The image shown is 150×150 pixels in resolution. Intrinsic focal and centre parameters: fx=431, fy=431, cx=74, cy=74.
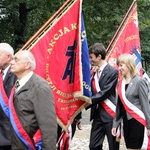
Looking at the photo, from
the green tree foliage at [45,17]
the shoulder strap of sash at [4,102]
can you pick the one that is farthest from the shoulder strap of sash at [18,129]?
the green tree foliage at [45,17]

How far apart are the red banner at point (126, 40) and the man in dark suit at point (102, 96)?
5.62 feet

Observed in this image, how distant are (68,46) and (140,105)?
1244 mm

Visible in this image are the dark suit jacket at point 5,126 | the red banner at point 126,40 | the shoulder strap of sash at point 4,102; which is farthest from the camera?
the red banner at point 126,40

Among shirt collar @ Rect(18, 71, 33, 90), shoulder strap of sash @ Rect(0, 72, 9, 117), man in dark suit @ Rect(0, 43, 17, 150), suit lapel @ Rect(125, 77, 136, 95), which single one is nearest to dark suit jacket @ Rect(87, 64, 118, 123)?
Result: suit lapel @ Rect(125, 77, 136, 95)

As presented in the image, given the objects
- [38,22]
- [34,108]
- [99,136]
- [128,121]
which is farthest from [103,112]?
[38,22]

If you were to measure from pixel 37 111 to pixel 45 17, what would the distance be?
14.7m

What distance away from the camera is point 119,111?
5.99m

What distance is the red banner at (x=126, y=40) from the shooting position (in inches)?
327

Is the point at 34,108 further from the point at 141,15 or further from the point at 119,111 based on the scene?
the point at 141,15

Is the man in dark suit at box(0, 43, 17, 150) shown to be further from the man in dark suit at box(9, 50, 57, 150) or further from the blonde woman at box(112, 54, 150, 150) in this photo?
the blonde woman at box(112, 54, 150, 150)

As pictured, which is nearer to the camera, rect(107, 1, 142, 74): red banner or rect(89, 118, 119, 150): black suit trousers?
rect(89, 118, 119, 150): black suit trousers

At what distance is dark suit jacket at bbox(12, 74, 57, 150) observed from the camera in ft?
12.8

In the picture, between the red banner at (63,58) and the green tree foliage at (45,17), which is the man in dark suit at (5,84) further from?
the green tree foliage at (45,17)

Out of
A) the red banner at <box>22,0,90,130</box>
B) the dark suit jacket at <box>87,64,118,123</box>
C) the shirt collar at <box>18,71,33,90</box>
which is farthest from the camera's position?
the dark suit jacket at <box>87,64,118,123</box>
